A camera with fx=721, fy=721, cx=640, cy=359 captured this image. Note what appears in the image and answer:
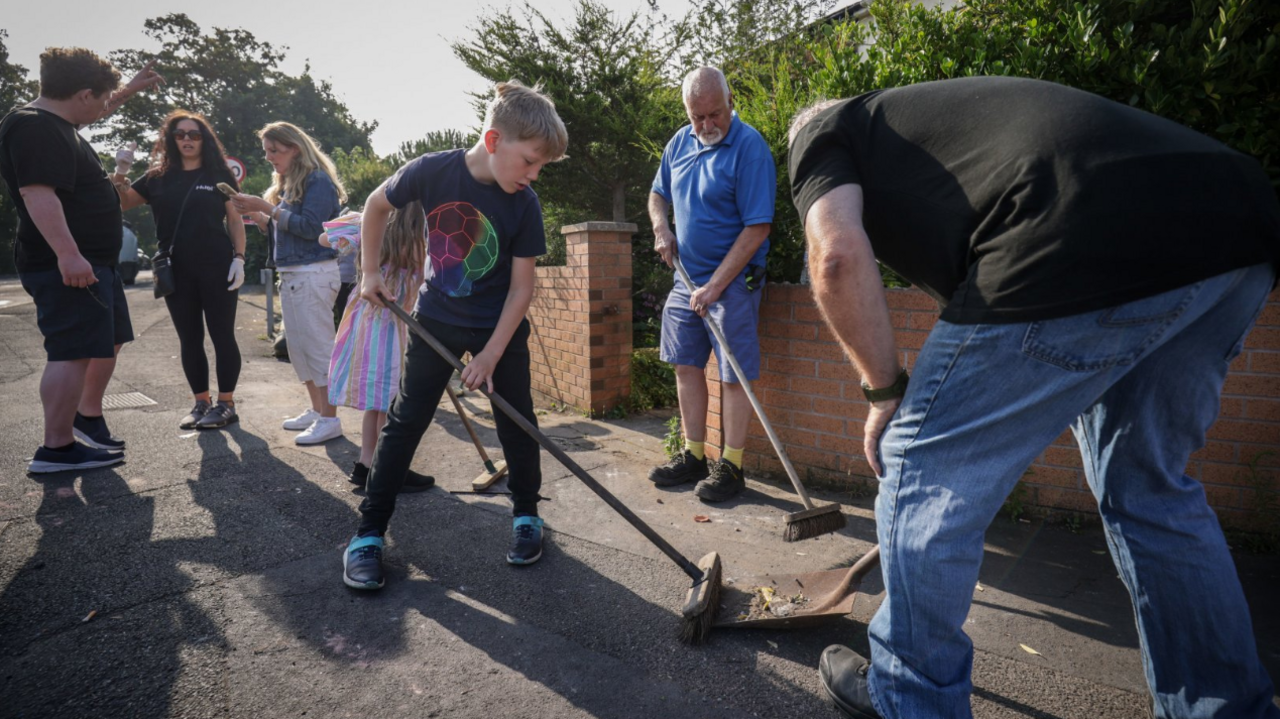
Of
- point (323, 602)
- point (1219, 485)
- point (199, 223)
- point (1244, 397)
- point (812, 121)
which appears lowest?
point (323, 602)

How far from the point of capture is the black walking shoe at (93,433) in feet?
14.6

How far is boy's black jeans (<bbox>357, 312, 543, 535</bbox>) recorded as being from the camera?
9.25ft

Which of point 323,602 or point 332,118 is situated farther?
point 332,118

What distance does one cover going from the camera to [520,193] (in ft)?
9.42

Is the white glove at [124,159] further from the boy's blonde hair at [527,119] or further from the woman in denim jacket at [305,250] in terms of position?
the boy's blonde hair at [527,119]

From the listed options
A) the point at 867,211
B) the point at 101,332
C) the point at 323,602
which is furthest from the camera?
the point at 101,332

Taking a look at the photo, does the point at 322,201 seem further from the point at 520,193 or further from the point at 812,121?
the point at 812,121

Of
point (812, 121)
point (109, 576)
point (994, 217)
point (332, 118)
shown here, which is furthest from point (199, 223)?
point (332, 118)

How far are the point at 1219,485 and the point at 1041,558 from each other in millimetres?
828

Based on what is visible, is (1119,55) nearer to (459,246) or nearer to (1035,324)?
(1035,324)

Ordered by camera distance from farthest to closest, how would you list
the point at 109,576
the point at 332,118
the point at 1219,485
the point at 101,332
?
the point at 332,118, the point at 101,332, the point at 1219,485, the point at 109,576

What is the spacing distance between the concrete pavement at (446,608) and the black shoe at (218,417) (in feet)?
2.65

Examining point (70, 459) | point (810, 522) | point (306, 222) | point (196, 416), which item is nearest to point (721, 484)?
point (810, 522)

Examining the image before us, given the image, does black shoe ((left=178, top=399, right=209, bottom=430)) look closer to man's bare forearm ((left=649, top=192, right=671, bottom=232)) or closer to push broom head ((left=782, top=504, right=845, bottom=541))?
man's bare forearm ((left=649, top=192, right=671, bottom=232))
